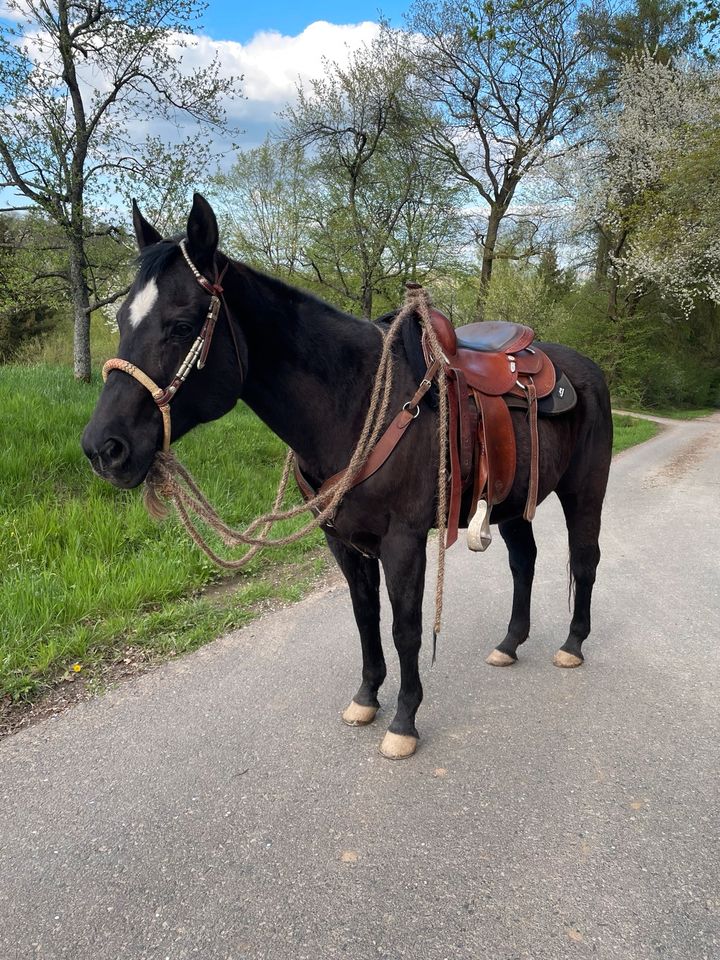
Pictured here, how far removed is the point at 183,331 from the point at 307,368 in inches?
20.0

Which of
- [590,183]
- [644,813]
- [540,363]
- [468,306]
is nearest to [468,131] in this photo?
[590,183]

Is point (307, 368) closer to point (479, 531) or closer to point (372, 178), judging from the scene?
point (479, 531)

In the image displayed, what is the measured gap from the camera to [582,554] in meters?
3.38

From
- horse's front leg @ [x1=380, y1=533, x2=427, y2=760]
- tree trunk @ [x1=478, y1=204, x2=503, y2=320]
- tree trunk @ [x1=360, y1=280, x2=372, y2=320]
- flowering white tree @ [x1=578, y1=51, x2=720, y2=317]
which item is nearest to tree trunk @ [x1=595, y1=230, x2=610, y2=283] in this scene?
flowering white tree @ [x1=578, y1=51, x2=720, y2=317]

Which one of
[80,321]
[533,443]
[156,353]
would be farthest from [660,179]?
[156,353]

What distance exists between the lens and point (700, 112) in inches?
609

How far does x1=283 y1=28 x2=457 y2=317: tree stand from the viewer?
14352 millimetres

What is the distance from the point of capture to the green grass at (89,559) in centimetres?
327

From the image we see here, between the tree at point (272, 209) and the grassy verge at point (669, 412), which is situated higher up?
the tree at point (272, 209)

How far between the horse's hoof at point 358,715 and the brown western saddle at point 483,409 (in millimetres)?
906

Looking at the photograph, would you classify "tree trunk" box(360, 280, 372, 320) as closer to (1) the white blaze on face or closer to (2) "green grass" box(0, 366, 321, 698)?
(2) "green grass" box(0, 366, 321, 698)

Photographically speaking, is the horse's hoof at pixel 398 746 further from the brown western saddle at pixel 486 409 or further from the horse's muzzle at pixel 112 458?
the horse's muzzle at pixel 112 458


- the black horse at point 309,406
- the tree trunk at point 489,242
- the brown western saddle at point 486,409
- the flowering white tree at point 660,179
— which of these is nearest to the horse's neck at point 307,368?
the black horse at point 309,406

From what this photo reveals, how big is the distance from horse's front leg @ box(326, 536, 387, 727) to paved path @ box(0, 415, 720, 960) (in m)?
0.10
